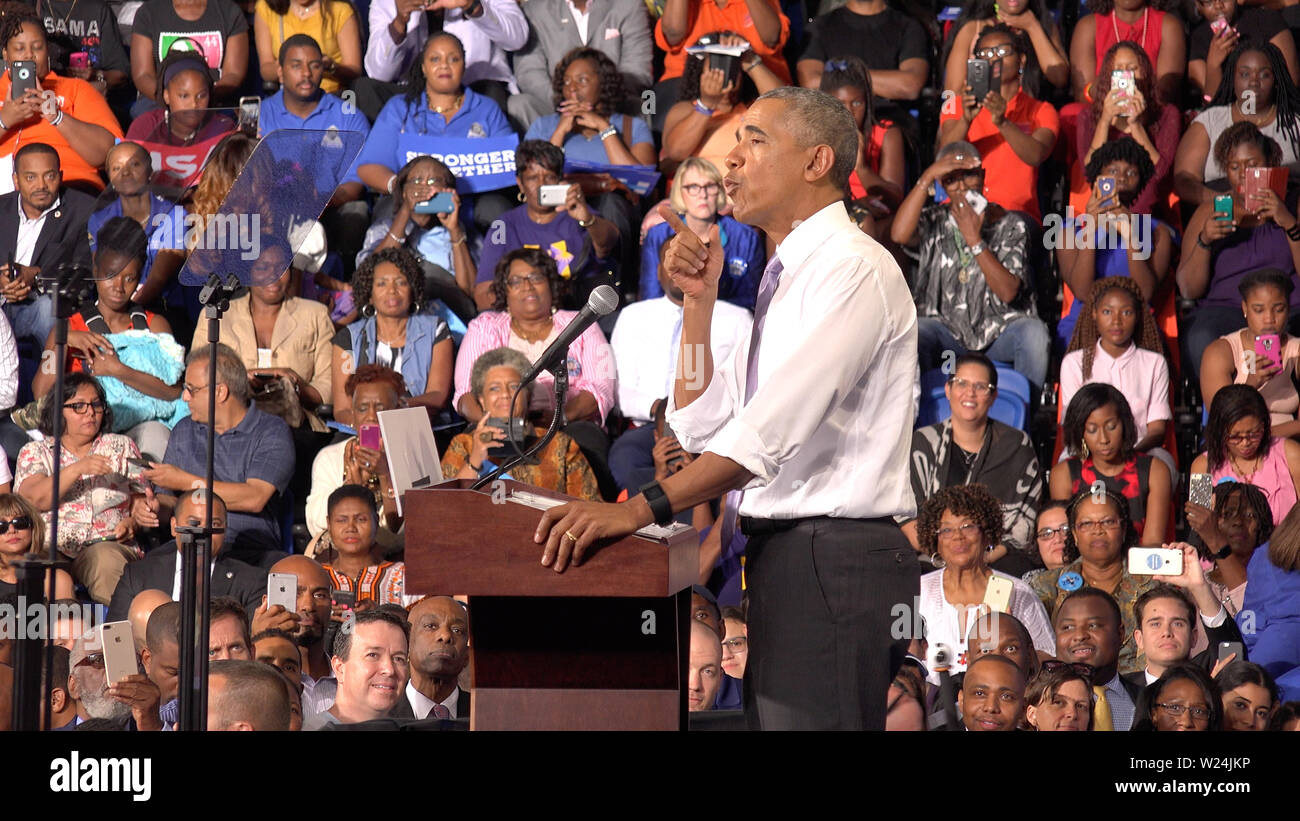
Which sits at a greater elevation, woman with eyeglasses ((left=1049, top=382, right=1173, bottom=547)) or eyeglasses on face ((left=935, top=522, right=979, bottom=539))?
woman with eyeglasses ((left=1049, top=382, right=1173, bottom=547))

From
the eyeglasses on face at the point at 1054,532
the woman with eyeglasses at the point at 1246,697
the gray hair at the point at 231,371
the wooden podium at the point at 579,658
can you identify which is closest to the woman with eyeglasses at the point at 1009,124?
the eyeglasses on face at the point at 1054,532

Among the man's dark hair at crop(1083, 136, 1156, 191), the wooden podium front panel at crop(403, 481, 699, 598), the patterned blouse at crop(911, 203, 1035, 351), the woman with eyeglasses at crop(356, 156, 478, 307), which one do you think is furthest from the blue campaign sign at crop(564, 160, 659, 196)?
the wooden podium front panel at crop(403, 481, 699, 598)

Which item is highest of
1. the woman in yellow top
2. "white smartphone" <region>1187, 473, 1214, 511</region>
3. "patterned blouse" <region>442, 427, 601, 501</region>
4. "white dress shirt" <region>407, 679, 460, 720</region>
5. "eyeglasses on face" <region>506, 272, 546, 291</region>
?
the woman in yellow top

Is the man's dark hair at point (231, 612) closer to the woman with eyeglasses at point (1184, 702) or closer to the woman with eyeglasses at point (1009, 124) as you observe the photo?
the woman with eyeglasses at point (1184, 702)

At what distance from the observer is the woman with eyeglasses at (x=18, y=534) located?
543cm

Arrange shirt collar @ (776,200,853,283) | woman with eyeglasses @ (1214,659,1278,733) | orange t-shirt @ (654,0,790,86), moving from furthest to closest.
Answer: orange t-shirt @ (654,0,790,86) → woman with eyeglasses @ (1214,659,1278,733) → shirt collar @ (776,200,853,283)

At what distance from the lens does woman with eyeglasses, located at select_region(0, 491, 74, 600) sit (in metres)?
5.43

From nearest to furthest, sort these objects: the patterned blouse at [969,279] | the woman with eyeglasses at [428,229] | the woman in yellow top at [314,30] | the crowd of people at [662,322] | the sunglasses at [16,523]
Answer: the crowd of people at [662,322], the sunglasses at [16,523], the patterned blouse at [969,279], the woman with eyeglasses at [428,229], the woman in yellow top at [314,30]

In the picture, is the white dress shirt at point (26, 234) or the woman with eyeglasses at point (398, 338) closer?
the woman with eyeglasses at point (398, 338)

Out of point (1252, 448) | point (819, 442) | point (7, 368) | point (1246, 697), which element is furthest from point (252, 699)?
point (1252, 448)

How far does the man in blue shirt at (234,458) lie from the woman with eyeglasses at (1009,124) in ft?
10.1

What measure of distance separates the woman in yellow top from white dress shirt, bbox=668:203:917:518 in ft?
17.7

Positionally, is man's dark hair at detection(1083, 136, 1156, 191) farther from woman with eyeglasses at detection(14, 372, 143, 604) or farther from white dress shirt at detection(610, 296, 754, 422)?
woman with eyeglasses at detection(14, 372, 143, 604)

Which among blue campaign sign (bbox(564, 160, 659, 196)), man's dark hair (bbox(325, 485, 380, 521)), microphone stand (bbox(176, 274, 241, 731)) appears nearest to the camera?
microphone stand (bbox(176, 274, 241, 731))
